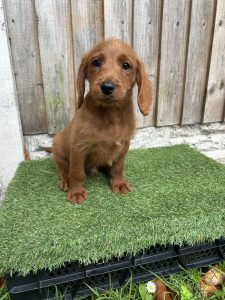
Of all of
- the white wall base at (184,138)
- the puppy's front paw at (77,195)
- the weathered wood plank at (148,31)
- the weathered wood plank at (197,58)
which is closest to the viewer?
the puppy's front paw at (77,195)

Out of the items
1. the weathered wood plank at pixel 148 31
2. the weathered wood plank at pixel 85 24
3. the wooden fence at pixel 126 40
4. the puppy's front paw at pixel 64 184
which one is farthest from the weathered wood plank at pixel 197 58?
the puppy's front paw at pixel 64 184

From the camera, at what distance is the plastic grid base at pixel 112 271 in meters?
1.60

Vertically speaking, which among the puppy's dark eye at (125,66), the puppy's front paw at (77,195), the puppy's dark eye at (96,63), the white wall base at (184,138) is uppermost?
the puppy's dark eye at (96,63)

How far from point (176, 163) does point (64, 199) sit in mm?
1164

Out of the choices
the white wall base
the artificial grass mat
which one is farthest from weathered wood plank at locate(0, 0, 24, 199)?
the artificial grass mat

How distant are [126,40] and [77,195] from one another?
1.57m

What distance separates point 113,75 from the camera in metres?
→ 1.62

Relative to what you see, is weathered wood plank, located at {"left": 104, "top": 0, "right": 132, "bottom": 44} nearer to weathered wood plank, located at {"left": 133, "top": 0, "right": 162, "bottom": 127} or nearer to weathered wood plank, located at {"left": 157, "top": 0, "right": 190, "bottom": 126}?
weathered wood plank, located at {"left": 133, "top": 0, "right": 162, "bottom": 127}

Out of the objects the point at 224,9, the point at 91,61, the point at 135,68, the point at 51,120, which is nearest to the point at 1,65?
the point at 51,120

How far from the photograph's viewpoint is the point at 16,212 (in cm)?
186

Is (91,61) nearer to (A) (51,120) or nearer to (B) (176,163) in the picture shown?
(A) (51,120)

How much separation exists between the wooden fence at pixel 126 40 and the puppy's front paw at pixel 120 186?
100cm

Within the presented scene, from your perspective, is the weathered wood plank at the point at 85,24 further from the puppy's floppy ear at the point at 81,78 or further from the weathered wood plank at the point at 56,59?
the puppy's floppy ear at the point at 81,78

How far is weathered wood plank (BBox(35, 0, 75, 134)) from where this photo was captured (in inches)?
96.5
